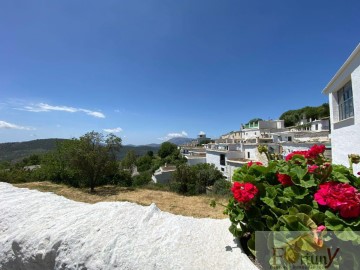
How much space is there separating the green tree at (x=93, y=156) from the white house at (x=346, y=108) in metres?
11.0

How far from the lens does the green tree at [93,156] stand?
37.9 ft

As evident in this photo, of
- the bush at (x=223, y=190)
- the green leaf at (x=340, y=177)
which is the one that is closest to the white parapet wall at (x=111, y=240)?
the green leaf at (x=340, y=177)

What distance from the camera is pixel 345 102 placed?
7543 millimetres

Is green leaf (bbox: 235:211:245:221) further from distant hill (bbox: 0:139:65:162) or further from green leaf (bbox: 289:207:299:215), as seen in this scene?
distant hill (bbox: 0:139:65:162)

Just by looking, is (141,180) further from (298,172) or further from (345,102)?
(298,172)

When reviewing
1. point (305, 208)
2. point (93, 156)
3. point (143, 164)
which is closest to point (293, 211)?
point (305, 208)

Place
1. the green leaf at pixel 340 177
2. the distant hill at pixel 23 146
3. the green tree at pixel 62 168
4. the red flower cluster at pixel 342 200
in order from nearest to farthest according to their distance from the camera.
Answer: the red flower cluster at pixel 342 200
the green leaf at pixel 340 177
the green tree at pixel 62 168
the distant hill at pixel 23 146

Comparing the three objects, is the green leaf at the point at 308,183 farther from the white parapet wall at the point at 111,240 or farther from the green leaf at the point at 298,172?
the white parapet wall at the point at 111,240

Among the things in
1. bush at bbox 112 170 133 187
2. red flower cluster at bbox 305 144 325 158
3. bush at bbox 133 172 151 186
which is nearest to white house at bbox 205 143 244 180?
bush at bbox 133 172 151 186

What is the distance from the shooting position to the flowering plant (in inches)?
54.2

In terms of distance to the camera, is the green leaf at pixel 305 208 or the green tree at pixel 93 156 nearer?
the green leaf at pixel 305 208

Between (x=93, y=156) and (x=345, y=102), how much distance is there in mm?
Result: 11912

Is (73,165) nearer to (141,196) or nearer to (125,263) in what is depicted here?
(141,196)

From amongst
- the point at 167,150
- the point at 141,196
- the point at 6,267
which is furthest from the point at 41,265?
the point at 167,150
